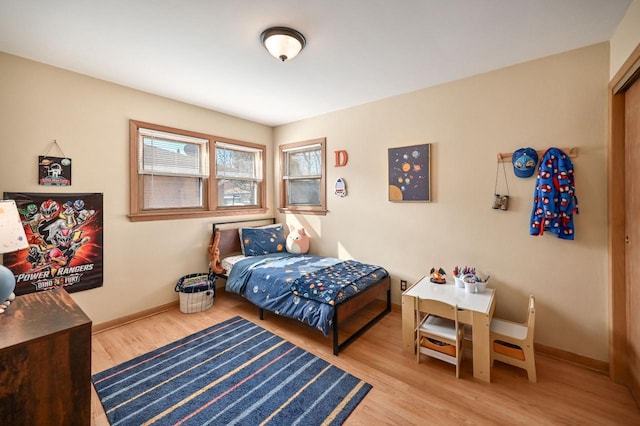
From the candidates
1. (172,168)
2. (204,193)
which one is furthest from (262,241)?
(172,168)

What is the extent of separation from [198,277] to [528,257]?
351 centimetres

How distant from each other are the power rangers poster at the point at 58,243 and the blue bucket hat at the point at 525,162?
3891 mm

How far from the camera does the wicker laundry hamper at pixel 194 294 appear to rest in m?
3.09

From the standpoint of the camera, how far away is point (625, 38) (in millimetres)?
1735

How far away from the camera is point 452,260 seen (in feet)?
8.98

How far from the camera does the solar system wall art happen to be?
2879 millimetres

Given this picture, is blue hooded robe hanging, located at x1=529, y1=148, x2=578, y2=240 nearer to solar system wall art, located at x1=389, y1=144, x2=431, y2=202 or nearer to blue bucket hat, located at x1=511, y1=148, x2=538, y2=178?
blue bucket hat, located at x1=511, y1=148, x2=538, y2=178

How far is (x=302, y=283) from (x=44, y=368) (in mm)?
1717

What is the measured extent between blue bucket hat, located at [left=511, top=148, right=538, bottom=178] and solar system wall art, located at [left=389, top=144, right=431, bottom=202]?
757mm

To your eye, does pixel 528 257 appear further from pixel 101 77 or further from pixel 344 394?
pixel 101 77

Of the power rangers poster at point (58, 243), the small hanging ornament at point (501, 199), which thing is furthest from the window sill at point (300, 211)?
the power rangers poster at point (58, 243)

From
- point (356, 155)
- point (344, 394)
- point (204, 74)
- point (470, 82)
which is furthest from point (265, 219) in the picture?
point (470, 82)

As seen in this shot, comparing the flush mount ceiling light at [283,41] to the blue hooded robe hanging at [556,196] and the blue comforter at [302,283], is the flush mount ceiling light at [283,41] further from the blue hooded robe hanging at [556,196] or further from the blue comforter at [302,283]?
the blue hooded robe hanging at [556,196]

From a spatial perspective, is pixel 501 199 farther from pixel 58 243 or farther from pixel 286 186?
pixel 58 243
